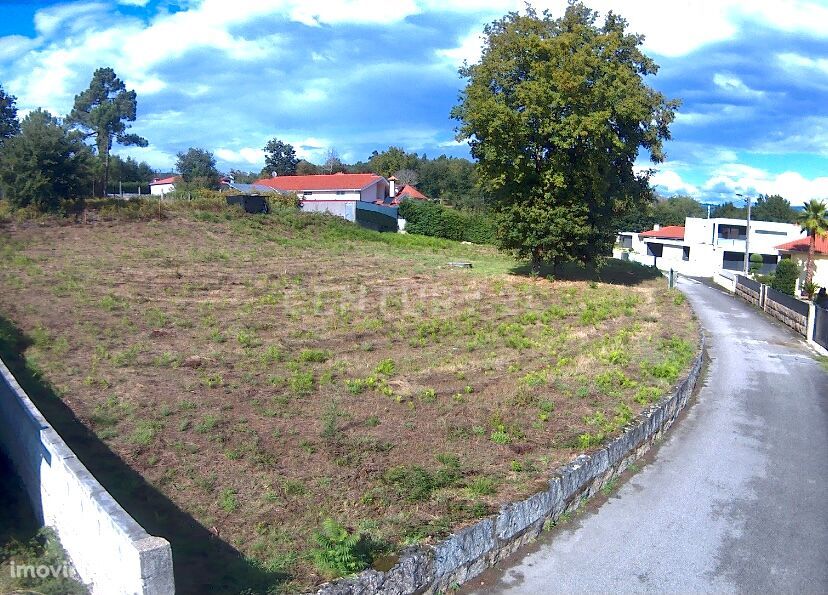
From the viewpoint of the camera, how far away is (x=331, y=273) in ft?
99.5

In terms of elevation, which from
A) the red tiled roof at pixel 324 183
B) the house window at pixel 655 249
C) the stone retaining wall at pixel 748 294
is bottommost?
the stone retaining wall at pixel 748 294

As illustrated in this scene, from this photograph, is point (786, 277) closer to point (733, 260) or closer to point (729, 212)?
point (733, 260)

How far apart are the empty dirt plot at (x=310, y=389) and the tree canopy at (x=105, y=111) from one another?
137 ft

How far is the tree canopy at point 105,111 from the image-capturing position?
219 feet

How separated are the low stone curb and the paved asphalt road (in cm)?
22

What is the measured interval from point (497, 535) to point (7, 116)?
80488mm

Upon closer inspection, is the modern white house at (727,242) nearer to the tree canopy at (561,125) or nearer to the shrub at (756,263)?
the shrub at (756,263)

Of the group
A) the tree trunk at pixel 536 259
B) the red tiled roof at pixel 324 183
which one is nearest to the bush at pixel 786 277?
the tree trunk at pixel 536 259

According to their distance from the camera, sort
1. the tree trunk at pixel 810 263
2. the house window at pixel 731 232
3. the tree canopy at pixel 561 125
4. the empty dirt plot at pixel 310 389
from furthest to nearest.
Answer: the house window at pixel 731 232, the tree trunk at pixel 810 263, the tree canopy at pixel 561 125, the empty dirt plot at pixel 310 389

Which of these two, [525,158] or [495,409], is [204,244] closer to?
[525,158]

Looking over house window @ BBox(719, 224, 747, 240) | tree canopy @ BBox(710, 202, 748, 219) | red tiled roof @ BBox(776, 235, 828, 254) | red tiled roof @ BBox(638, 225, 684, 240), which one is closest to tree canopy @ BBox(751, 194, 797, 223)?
tree canopy @ BBox(710, 202, 748, 219)

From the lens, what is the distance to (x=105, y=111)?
218ft

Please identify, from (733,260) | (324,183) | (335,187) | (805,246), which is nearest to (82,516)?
(805,246)

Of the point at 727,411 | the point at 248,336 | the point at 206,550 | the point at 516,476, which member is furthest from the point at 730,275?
the point at 206,550
